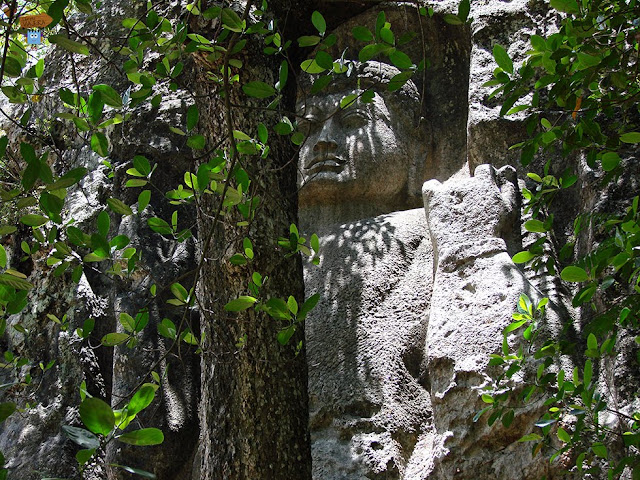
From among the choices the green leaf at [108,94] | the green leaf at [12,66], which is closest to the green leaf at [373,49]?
the green leaf at [108,94]

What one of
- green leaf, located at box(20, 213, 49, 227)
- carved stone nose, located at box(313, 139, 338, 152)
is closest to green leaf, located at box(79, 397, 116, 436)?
green leaf, located at box(20, 213, 49, 227)

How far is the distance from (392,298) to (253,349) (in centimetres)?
167

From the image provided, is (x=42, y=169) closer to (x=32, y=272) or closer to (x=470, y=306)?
(x=470, y=306)

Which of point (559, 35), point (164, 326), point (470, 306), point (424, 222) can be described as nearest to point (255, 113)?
point (164, 326)

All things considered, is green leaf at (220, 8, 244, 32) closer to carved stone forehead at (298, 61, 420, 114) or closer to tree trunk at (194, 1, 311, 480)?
tree trunk at (194, 1, 311, 480)

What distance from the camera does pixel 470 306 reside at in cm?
338

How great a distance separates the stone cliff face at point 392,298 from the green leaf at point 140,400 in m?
1.47

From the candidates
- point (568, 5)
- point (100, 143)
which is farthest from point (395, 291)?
point (100, 143)

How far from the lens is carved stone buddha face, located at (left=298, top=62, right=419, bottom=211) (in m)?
4.38

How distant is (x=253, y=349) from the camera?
2320mm

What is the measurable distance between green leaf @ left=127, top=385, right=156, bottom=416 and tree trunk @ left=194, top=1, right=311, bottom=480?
658 mm

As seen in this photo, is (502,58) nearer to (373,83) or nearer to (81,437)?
(81,437)

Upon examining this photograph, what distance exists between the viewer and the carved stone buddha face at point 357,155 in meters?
4.38

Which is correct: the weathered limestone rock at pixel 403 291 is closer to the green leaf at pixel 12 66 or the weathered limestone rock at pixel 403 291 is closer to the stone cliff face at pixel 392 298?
the stone cliff face at pixel 392 298
